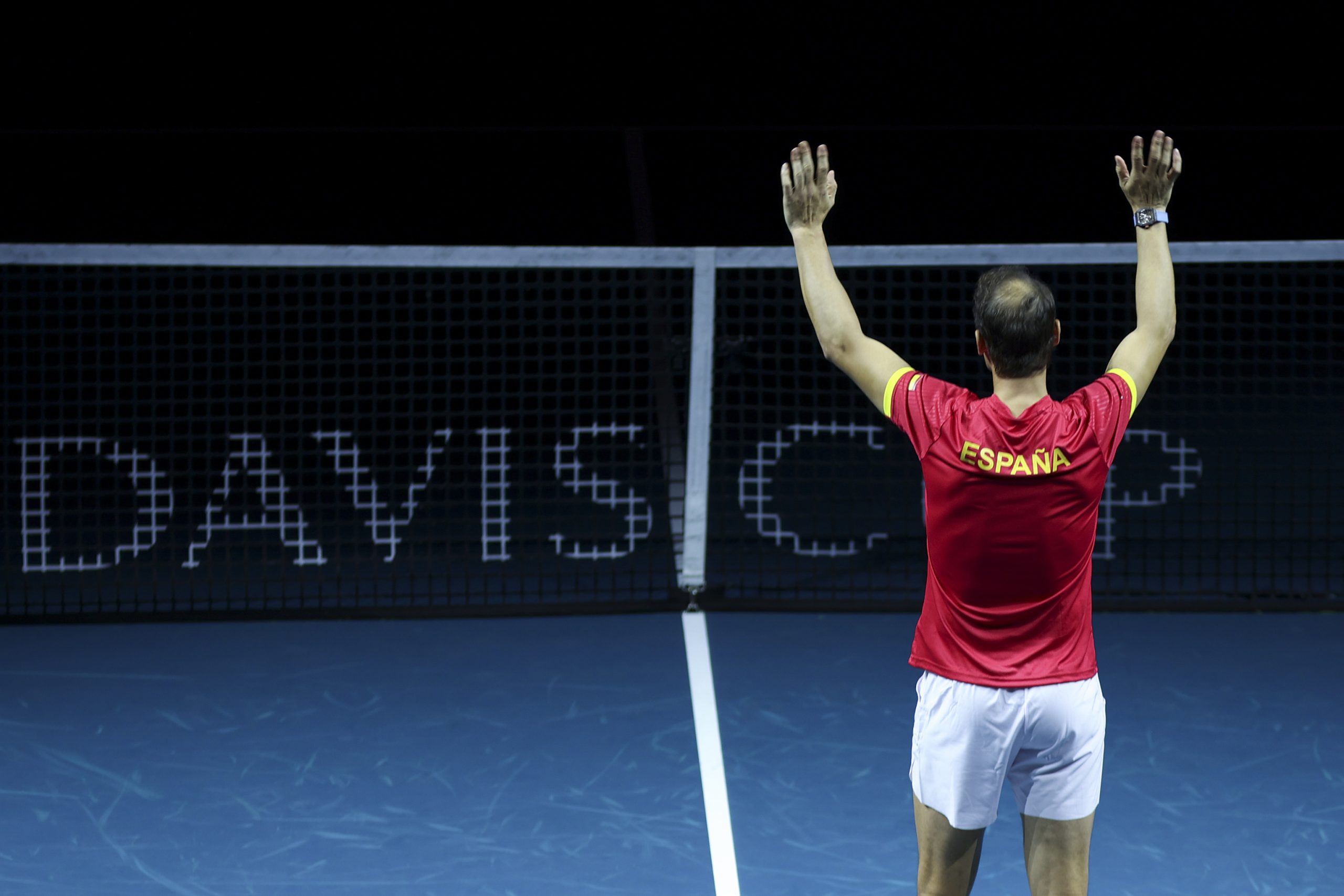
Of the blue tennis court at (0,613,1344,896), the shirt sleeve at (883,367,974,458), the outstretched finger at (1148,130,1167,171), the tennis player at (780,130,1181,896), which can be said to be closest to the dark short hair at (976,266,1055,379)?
the tennis player at (780,130,1181,896)

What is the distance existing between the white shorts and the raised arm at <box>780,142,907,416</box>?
64 cm

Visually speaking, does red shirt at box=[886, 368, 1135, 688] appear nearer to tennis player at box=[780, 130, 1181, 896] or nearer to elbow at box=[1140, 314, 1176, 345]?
tennis player at box=[780, 130, 1181, 896]

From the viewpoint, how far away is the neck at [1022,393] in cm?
299

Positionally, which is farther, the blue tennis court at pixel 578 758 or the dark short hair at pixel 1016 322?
the blue tennis court at pixel 578 758

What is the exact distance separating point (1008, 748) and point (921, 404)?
2.40ft

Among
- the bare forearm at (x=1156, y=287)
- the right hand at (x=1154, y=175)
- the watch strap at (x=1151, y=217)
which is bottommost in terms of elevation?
the bare forearm at (x=1156, y=287)

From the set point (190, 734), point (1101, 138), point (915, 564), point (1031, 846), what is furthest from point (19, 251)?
point (1101, 138)

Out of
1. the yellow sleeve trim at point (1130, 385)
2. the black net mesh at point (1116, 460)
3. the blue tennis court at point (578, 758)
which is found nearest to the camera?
the yellow sleeve trim at point (1130, 385)

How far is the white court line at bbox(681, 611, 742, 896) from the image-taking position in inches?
178

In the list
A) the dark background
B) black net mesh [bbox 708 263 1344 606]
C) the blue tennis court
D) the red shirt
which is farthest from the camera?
the dark background

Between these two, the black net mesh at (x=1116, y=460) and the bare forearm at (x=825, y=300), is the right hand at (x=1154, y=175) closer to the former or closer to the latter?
the bare forearm at (x=825, y=300)

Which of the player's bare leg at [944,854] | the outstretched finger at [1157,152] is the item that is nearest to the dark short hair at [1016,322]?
the outstretched finger at [1157,152]

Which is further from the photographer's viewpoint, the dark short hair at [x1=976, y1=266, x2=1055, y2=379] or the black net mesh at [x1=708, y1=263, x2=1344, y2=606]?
the black net mesh at [x1=708, y1=263, x2=1344, y2=606]

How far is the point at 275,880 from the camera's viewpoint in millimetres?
4422
